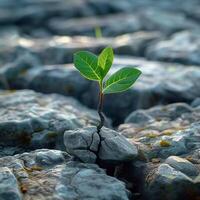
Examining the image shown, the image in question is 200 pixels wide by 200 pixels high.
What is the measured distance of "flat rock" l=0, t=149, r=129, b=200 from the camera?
361 cm

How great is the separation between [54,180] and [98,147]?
18.6 inches

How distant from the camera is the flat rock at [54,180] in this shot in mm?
3607

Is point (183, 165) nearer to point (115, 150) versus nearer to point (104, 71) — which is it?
point (115, 150)

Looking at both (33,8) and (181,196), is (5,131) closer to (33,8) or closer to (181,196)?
(181,196)

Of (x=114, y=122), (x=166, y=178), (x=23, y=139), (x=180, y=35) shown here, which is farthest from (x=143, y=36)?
(x=166, y=178)

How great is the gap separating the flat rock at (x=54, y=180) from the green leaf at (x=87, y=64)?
28.4 inches

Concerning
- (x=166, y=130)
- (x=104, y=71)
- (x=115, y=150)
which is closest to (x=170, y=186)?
(x=115, y=150)

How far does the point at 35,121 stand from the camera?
5.11 m

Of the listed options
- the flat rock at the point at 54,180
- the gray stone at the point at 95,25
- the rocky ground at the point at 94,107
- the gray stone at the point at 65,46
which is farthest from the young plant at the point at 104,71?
the gray stone at the point at 95,25

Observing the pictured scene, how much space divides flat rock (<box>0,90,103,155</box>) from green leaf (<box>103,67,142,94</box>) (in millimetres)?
1095

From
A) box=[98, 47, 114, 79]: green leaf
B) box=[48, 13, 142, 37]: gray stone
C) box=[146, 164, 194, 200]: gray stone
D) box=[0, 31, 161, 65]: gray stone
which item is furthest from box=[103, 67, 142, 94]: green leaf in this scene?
box=[48, 13, 142, 37]: gray stone

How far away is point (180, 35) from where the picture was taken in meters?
9.48

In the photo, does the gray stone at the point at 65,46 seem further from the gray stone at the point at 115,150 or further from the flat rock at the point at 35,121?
the gray stone at the point at 115,150

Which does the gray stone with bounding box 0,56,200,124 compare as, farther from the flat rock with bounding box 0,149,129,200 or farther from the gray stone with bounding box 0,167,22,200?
the gray stone with bounding box 0,167,22,200
